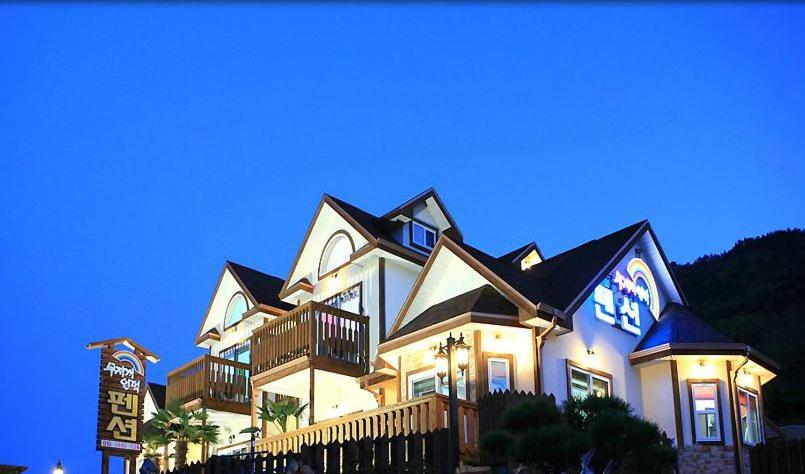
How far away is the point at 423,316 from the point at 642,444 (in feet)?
31.3

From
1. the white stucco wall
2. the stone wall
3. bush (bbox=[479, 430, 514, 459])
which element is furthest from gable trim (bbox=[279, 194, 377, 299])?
bush (bbox=[479, 430, 514, 459])

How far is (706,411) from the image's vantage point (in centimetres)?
2509

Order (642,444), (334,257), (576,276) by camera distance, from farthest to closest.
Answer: (334,257) < (576,276) < (642,444)

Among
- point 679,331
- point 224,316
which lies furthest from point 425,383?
point 224,316

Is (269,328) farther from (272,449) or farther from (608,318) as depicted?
(608,318)

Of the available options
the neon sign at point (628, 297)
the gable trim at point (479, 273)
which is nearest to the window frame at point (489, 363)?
the gable trim at point (479, 273)

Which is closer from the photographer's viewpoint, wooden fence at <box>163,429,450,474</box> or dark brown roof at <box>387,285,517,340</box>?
wooden fence at <box>163,429,450,474</box>

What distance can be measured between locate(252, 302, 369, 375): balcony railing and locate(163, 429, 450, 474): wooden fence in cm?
874

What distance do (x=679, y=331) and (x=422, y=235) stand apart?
909 centimetres

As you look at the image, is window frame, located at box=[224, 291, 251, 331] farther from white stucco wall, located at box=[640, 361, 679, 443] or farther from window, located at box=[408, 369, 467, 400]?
white stucco wall, located at box=[640, 361, 679, 443]

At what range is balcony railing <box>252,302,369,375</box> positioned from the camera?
90.7 feet

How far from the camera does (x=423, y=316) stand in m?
25.0

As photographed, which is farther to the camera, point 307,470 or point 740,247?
point 740,247

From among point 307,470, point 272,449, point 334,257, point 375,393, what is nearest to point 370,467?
point 307,470
